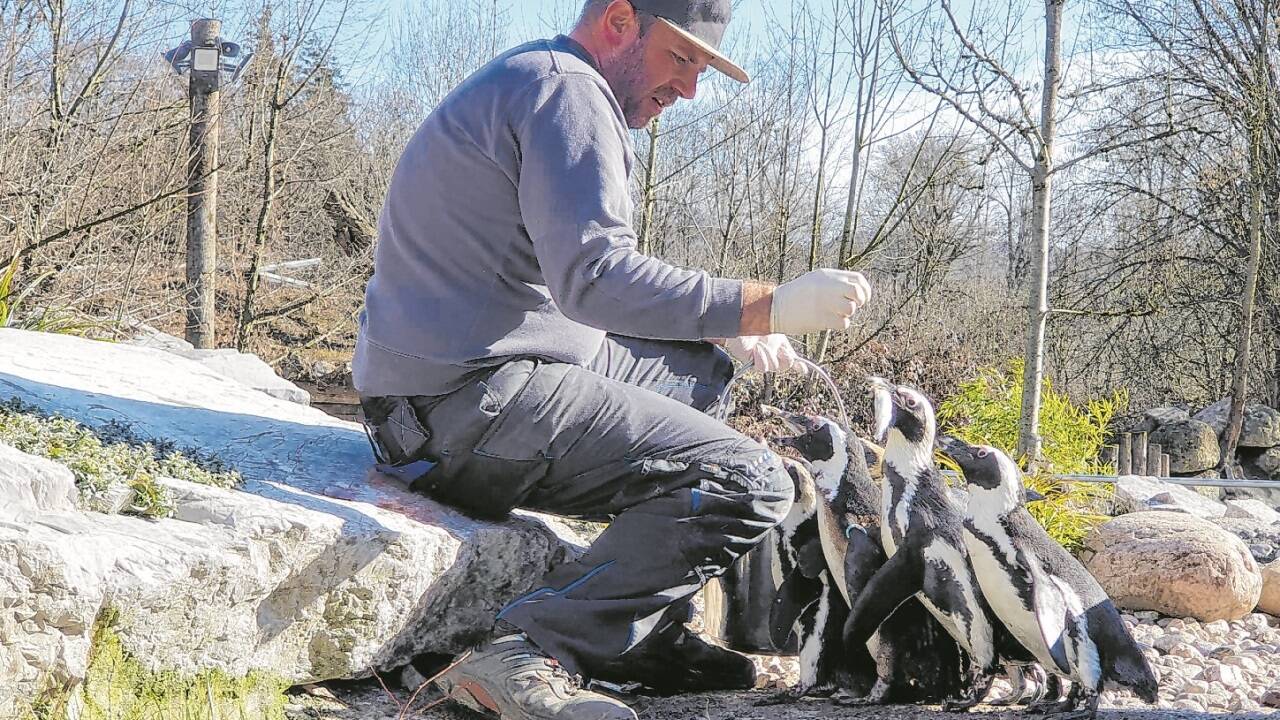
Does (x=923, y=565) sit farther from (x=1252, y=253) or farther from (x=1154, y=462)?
(x=1252, y=253)

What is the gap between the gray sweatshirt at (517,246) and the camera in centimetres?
245

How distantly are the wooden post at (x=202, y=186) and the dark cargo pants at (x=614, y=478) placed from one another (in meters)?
6.88

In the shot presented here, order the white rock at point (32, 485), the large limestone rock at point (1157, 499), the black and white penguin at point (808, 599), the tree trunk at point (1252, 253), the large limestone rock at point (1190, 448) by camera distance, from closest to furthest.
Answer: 1. the white rock at point (32, 485)
2. the black and white penguin at point (808, 599)
3. the large limestone rock at point (1157, 499)
4. the tree trunk at point (1252, 253)
5. the large limestone rock at point (1190, 448)

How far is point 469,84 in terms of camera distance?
9.20 ft

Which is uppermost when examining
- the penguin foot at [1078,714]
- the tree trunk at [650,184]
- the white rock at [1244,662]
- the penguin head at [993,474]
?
the tree trunk at [650,184]

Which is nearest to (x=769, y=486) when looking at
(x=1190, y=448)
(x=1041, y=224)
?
(x=1041, y=224)

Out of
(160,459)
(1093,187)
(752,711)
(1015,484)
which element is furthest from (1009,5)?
(1093,187)

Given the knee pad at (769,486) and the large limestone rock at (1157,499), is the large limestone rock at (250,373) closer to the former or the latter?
the knee pad at (769,486)

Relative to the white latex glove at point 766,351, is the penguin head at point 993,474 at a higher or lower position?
lower

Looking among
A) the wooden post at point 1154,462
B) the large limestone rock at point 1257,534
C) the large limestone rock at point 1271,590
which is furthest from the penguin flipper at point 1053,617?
the wooden post at point 1154,462

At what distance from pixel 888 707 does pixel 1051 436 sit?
473 cm

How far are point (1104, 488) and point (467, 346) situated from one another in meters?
4.71

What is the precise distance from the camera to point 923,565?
9.75 feet

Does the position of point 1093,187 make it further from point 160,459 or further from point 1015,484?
point 160,459
